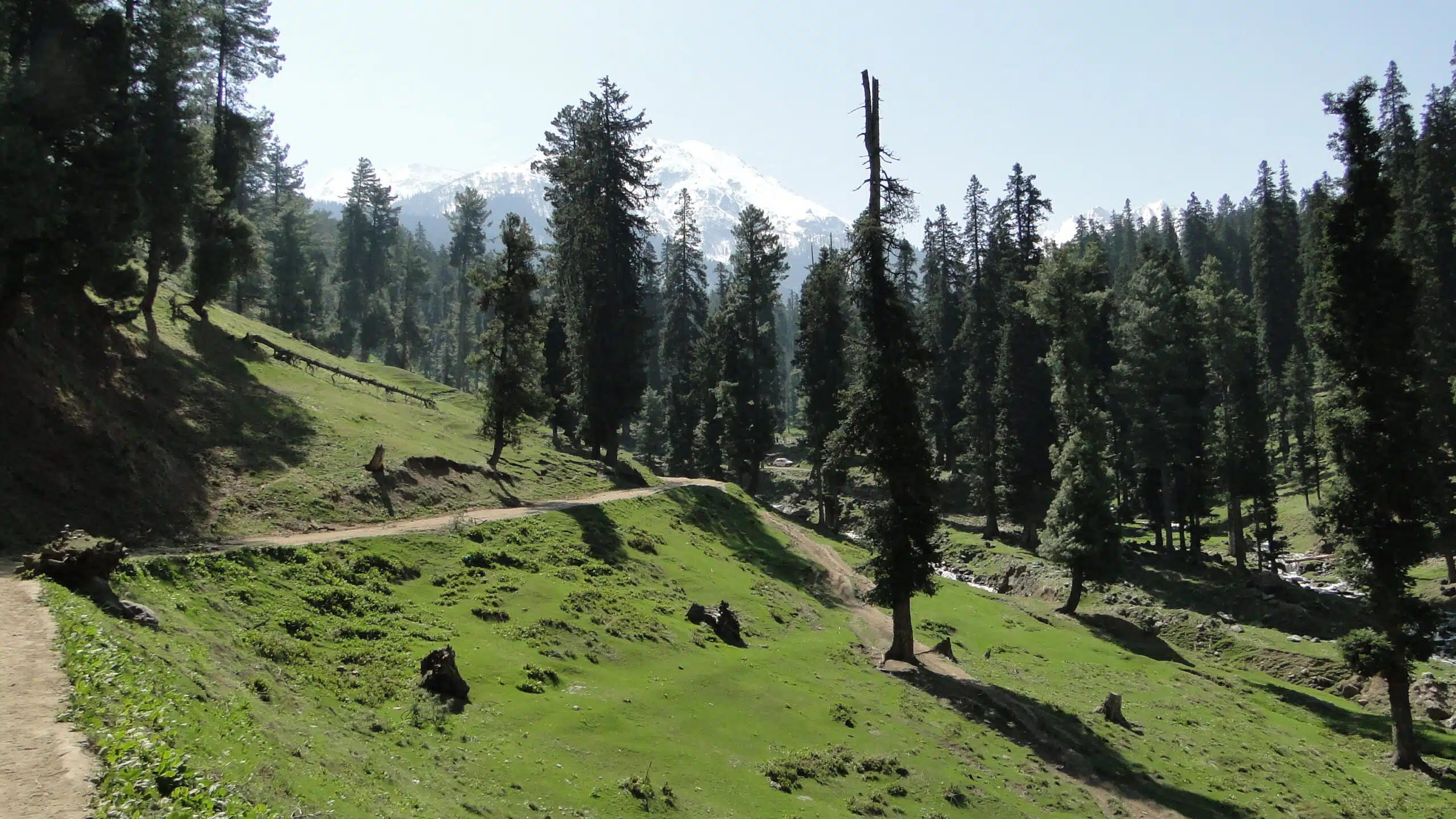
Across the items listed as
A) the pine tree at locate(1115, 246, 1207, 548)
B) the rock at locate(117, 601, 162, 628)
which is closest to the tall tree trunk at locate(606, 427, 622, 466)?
the pine tree at locate(1115, 246, 1207, 548)

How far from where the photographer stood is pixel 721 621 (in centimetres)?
3172

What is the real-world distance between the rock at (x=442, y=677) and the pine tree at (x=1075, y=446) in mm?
35292

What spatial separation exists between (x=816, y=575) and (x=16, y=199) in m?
36.6

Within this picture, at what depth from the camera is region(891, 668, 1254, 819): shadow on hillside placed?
23.8 m

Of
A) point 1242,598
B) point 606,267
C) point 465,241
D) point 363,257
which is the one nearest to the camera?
point 1242,598

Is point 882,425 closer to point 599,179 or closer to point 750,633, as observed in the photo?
point 750,633

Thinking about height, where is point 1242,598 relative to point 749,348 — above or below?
below

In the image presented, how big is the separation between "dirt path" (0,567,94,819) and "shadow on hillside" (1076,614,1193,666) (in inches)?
1677

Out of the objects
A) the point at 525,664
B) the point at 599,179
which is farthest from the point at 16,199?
the point at 599,179

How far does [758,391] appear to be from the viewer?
69562 mm

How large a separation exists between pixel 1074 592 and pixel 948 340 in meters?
47.5

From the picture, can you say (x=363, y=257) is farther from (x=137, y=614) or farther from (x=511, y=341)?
(x=137, y=614)

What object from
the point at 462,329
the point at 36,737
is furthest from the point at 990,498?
the point at 462,329

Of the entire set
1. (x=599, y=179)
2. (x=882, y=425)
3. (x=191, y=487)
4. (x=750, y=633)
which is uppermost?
(x=599, y=179)
